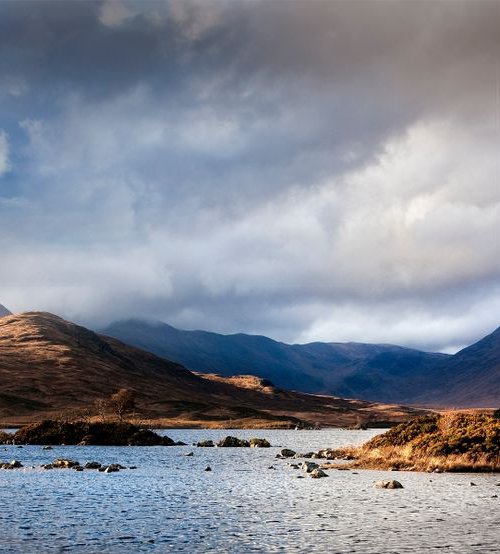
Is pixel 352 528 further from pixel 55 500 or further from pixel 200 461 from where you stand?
pixel 200 461

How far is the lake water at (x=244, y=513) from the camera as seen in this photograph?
107 feet

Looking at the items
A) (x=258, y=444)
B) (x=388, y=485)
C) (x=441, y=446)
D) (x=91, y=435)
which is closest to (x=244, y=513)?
(x=388, y=485)

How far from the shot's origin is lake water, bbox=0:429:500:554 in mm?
32500

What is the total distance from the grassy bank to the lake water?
506cm

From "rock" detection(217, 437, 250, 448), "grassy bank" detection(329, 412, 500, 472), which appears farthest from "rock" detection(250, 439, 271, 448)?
"grassy bank" detection(329, 412, 500, 472)

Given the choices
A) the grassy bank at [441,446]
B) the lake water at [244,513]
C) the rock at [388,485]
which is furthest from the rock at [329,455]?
the rock at [388,485]

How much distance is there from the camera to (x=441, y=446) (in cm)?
7656

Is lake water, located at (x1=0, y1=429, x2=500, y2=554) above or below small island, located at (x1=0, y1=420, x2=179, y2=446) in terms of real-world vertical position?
below

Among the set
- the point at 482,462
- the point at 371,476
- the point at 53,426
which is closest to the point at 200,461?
the point at 371,476

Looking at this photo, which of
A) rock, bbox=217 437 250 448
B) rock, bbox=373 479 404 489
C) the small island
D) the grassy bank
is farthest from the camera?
rock, bbox=217 437 250 448

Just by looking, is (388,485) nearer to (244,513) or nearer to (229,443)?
(244,513)

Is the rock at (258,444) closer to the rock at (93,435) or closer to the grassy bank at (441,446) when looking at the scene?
the rock at (93,435)

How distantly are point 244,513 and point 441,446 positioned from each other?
40055 millimetres

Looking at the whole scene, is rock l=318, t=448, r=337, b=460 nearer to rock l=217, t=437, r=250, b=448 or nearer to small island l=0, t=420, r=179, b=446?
rock l=217, t=437, r=250, b=448
